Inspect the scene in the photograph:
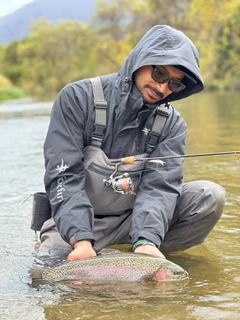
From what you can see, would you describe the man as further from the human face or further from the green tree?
the green tree

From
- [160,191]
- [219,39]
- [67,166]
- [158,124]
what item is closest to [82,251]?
[67,166]

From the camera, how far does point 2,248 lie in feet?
12.0

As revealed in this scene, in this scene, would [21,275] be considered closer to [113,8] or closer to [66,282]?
[66,282]

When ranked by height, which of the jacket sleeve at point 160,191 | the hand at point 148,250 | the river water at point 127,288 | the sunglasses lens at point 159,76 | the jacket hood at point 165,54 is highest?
the jacket hood at point 165,54

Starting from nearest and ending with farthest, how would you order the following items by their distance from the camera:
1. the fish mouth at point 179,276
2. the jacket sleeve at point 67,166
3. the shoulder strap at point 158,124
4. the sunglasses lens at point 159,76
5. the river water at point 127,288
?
the river water at point 127,288
the fish mouth at point 179,276
the jacket sleeve at point 67,166
the sunglasses lens at point 159,76
the shoulder strap at point 158,124

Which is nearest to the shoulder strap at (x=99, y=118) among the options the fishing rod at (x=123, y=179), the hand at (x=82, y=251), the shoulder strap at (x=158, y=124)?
the fishing rod at (x=123, y=179)

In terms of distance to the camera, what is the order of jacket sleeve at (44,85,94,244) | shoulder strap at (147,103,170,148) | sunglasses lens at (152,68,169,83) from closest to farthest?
jacket sleeve at (44,85,94,244) < sunglasses lens at (152,68,169,83) < shoulder strap at (147,103,170,148)

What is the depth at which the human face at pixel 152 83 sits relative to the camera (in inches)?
125

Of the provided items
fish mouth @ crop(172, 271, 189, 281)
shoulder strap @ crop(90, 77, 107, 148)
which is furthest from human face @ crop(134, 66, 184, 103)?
fish mouth @ crop(172, 271, 189, 281)

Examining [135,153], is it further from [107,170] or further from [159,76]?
[159,76]

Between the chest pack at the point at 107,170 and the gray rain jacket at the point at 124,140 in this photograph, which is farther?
the chest pack at the point at 107,170

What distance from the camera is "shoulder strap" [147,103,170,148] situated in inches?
Answer: 131

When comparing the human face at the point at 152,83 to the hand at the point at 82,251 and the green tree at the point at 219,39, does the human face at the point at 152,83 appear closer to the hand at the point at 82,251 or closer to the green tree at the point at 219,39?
the hand at the point at 82,251

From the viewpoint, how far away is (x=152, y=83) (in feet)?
10.5
